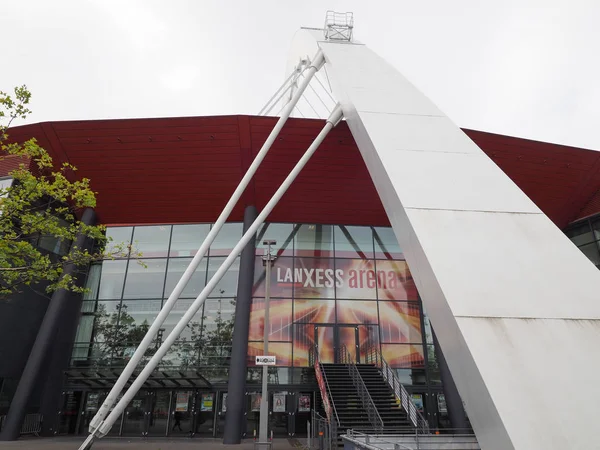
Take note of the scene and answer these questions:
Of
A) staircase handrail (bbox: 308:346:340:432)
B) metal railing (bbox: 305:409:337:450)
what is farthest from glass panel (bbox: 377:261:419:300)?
metal railing (bbox: 305:409:337:450)

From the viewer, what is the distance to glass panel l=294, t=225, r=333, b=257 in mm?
20312

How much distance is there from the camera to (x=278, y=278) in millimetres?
19703

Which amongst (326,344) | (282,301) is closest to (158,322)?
(282,301)

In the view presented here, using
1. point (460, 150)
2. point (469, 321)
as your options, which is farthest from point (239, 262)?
point (469, 321)

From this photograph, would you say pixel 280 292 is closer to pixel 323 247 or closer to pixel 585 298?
pixel 323 247

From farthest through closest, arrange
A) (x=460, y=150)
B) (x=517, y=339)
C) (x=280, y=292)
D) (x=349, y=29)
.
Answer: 1. (x=280, y=292)
2. (x=349, y=29)
3. (x=460, y=150)
4. (x=517, y=339)

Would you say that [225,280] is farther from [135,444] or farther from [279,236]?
[135,444]

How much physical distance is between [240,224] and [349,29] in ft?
35.4

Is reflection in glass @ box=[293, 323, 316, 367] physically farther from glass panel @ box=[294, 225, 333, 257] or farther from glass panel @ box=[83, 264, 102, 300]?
glass panel @ box=[83, 264, 102, 300]

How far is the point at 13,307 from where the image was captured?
17125 millimetres

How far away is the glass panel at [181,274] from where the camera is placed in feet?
63.7

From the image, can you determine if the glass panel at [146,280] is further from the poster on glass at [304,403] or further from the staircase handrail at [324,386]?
the poster on glass at [304,403]

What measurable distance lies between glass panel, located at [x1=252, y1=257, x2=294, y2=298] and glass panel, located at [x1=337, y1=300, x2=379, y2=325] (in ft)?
8.63

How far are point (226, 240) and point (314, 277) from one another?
16.0 feet
